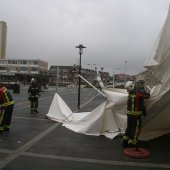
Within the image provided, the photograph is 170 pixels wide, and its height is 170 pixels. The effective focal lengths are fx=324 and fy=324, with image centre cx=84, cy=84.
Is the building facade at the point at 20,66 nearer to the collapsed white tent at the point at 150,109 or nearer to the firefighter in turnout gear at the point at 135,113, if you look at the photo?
the collapsed white tent at the point at 150,109

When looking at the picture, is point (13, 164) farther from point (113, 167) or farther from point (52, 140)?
point (52, 140)

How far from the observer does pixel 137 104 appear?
9.02 meters

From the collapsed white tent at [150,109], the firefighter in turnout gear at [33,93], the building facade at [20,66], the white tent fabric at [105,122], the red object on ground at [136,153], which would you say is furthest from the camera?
the building facade at [20,66]

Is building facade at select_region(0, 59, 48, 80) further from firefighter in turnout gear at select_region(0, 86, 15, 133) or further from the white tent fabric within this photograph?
firefighter in turnout gear at select_region(0, 86, 15, 133)

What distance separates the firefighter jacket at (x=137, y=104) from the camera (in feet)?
29.5

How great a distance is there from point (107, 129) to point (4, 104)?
364cm

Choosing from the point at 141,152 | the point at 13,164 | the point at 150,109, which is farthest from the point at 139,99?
the point at 13,164

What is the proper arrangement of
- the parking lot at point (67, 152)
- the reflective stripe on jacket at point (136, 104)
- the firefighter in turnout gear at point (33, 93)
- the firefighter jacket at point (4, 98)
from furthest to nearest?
1. the firefighter in turnout gear at point (33, 93)
2. the firefighter jacket at point (4, 98)
3. the reflective stripe on jacket at point (136, 104)
4. the parking lot at point (67, 152)

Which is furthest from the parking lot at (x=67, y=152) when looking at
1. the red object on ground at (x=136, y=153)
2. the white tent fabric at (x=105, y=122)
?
the white tent fabric at (x=105, y=122)

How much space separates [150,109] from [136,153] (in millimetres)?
1672

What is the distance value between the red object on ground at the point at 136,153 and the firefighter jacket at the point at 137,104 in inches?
38.6

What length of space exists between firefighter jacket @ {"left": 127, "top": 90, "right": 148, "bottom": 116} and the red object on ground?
980mm

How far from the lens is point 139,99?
903 cm

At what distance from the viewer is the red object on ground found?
324 inches
